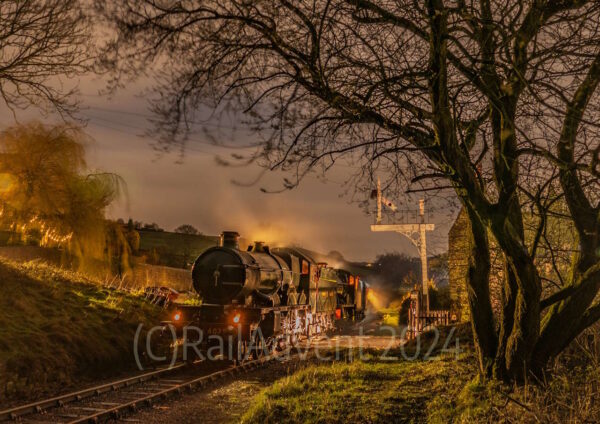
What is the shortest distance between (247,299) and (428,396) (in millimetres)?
8887

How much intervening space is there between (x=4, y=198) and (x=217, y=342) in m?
11.7

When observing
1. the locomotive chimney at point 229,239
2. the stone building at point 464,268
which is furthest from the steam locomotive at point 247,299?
the stone building at point 464,268

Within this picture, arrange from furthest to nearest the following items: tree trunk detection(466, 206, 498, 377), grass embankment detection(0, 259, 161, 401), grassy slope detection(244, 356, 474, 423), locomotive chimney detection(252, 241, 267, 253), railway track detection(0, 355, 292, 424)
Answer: locomotive chimney detection(252, 241, 267, 253) < grass embankment detection(0, 259, 161, 401) < railway track detection(0, 355, 292, 424) < tree trunk detection(466, 206, 498, 377) < grassy slope detection(244, 356, 474, 423)

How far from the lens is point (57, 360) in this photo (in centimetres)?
1348

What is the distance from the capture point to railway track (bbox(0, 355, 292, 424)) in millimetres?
8914

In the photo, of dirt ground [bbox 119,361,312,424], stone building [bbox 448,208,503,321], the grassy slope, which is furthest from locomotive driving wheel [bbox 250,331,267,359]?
stone building [bbox 448,208,503,321]

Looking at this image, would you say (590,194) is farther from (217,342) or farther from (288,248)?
(288,248)

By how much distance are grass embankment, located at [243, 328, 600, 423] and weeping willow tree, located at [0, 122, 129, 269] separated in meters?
16.1

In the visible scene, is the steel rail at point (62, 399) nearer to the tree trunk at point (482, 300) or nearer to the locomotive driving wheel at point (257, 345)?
the locomotive driving wheel at point (257, 345)

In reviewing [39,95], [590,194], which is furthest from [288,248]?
[590,194]

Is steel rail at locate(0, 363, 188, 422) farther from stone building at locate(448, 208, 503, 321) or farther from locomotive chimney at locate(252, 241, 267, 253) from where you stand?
stone building at locate(448, 208, 503, 321)

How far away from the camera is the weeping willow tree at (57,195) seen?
22.0 m

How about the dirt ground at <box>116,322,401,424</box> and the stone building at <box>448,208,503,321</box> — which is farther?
the stone building at <box>448,208,503,321</box>

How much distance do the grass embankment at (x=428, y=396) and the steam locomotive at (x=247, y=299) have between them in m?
4.51
